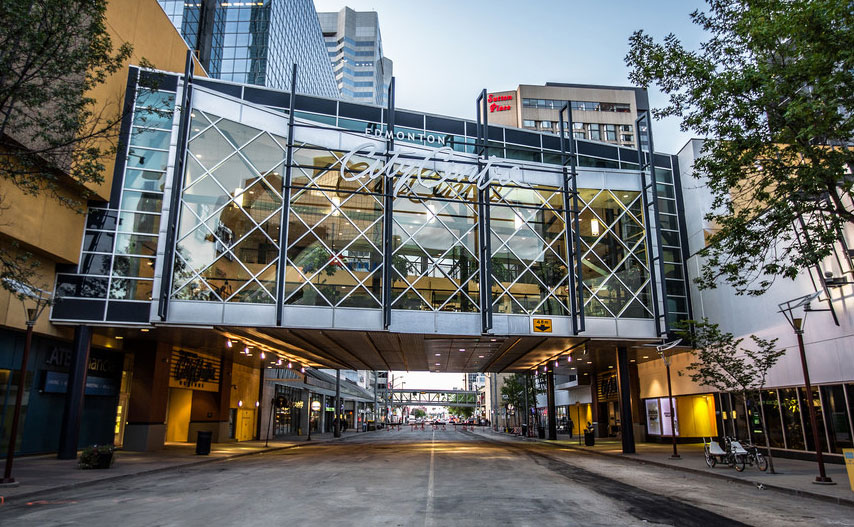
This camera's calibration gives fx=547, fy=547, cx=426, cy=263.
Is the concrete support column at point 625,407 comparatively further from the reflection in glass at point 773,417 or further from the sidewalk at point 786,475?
the reflection in glass at point 773,417

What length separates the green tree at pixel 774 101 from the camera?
14.0 m

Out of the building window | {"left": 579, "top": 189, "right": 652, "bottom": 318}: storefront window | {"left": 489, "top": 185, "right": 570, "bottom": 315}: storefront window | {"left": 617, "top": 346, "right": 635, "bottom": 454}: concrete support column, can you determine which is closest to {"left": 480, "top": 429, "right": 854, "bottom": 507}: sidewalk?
{"left": 617, "top": 346, "right": 635, "bottom": 454}: concrete support column

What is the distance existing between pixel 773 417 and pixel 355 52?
186 metres

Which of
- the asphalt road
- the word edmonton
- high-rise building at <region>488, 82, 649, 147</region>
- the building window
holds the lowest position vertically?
the asphalt road

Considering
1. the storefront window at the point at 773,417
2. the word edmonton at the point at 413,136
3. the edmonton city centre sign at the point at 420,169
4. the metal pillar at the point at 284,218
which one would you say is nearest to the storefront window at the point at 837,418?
the storefront window at the point at 773,417

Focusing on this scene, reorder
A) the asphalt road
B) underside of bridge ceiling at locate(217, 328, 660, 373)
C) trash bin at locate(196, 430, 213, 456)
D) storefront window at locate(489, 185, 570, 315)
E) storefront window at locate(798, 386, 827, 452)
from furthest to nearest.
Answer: storefront window at locate(489, 185, 570, 315), underside of bridge ceiling at locate(217, 328, 660, 373), trash bin at locate(196, 430, 213, 456), storefront window at locate(798, 386, 827, 452), the asphalt road

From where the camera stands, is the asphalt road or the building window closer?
the asphalt road

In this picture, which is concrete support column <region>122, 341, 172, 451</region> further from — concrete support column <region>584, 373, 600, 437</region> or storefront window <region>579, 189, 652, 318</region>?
concrete support column <region>584, 373, 600, 437</region>

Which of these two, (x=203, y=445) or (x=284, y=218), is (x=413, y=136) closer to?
(x=284, y=218)

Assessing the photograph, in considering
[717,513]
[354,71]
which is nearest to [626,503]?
[717,513]

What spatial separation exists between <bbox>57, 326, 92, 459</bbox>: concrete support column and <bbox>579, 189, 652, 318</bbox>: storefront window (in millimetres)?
24480

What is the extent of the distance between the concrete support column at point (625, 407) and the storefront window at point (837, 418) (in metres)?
9.32

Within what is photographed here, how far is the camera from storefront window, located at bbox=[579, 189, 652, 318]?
30328mm

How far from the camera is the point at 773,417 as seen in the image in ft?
85.4
